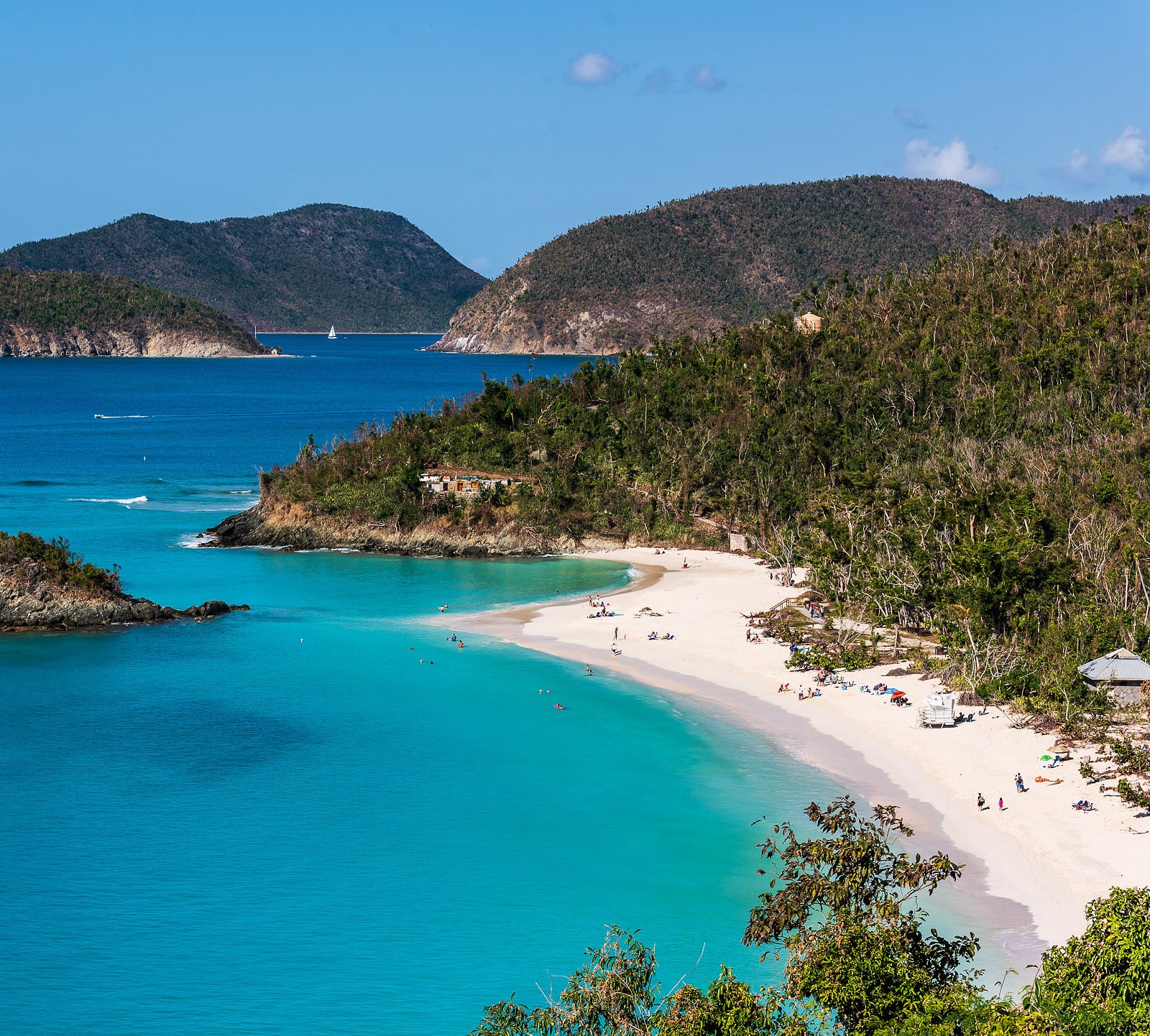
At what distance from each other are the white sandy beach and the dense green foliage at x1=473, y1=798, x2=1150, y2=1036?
6267mm

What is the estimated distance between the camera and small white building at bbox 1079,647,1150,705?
3531cm

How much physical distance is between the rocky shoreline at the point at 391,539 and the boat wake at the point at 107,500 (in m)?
17.3

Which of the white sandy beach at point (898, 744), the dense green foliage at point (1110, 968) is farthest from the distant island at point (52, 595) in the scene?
the dense green foliage at point (1110, 968)

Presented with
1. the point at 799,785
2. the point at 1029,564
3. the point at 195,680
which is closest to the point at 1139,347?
the point at 1029,564

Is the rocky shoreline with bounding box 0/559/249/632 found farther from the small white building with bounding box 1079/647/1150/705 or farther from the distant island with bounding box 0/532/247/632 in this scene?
the small white building with bounding box 1079/647/1150/705

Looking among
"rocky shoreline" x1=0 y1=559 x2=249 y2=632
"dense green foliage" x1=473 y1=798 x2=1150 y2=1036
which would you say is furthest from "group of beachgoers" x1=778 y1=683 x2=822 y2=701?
"rocky shoreline" x1=0 y1=559 x2=249 y2=632

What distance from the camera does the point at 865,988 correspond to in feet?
57.5

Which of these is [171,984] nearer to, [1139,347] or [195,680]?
[195,680]

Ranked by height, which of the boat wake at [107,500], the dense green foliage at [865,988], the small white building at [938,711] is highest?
the boat wake at [107,500]

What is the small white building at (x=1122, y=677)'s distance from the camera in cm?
3531

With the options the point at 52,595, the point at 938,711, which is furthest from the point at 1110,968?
the point at 52,595

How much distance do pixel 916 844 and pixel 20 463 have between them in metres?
93.7

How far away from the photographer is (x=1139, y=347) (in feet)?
223

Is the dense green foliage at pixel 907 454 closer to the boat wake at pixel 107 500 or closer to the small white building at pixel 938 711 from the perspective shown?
the small white building at pixel 938 711
